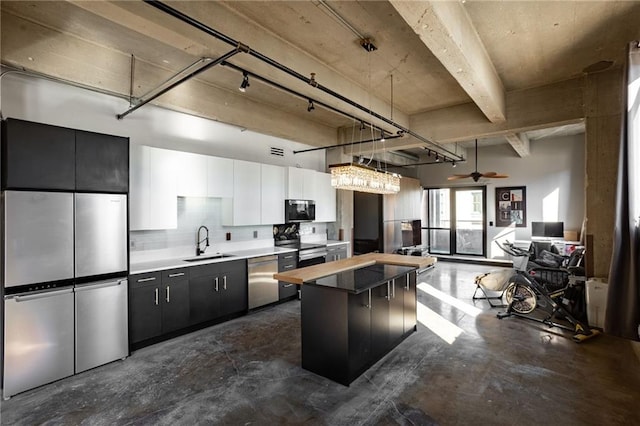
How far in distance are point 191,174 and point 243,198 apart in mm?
943

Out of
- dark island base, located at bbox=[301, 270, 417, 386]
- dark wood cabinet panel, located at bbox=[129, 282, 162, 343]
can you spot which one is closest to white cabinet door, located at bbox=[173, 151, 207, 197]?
dark wood cabinet panel, located at bbox=[129, 282, 162, 343]

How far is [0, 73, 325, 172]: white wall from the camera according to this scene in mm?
3170

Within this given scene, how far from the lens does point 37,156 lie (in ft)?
9.36

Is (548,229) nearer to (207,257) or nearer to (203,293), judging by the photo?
(207,257)

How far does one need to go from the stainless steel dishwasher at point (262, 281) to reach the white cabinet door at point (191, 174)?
1.31m

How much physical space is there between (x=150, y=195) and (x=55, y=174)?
3.45ft

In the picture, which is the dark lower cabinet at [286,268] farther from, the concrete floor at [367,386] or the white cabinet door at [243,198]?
the concrete floor at [367,386]

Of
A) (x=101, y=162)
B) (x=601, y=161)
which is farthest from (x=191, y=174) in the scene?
(x=601, y=161)

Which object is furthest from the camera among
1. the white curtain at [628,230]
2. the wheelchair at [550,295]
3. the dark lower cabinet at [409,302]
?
the wheelchair at [550,295]

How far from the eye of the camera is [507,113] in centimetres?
Result: 496

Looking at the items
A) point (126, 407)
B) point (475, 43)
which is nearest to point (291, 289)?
point (126, 407)

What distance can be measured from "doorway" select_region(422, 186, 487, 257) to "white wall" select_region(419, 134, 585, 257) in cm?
37

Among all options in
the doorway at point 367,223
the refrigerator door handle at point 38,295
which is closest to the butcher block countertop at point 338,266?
the refrigerator door handle at point 38,295

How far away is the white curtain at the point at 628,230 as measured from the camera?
3.03m
